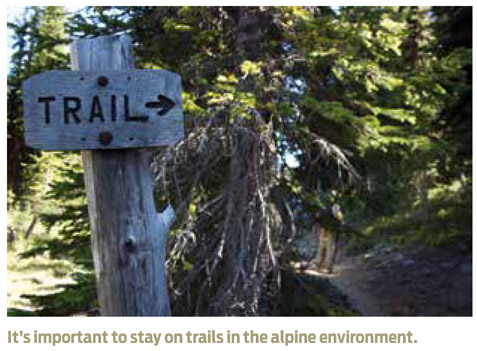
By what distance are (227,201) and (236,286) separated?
3.23ft

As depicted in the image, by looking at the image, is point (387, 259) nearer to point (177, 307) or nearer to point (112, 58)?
point (177, 307)

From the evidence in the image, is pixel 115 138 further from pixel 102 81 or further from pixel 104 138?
pixel 102 81

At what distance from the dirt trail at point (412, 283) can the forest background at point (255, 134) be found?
2.61m

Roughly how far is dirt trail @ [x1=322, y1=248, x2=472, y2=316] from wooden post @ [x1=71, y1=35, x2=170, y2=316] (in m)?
7.61

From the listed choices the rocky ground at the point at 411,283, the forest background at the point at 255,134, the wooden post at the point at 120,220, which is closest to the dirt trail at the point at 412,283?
the rocky ground at the point at 411,283

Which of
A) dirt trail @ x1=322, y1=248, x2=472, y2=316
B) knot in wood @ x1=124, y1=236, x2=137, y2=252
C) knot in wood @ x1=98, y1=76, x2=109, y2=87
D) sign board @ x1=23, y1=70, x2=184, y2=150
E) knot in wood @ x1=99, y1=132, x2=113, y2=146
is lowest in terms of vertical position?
dirt trail @ x1=322, y1=248, x2=472, y2=316

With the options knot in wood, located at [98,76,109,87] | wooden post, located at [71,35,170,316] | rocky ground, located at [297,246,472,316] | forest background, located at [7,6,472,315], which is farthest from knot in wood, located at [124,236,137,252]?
rocky ground, located at [297,246,472,316]

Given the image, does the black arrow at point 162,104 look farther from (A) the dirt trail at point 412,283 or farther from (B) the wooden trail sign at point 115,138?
(A) the dirt trail at point 412,283

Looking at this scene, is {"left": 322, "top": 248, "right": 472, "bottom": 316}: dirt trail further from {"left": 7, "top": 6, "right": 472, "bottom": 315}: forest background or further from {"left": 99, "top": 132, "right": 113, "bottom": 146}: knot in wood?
{"left": 99, "top": 132, "right": 113, "bottom": 146}: knot in wood

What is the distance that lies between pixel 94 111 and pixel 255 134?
9.74 feet

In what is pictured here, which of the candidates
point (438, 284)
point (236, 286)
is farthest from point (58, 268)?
point (236, 286)

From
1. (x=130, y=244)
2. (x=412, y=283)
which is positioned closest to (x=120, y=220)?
(x=130, y=244)

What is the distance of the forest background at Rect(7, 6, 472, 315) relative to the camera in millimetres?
5574

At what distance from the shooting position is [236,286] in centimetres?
556
